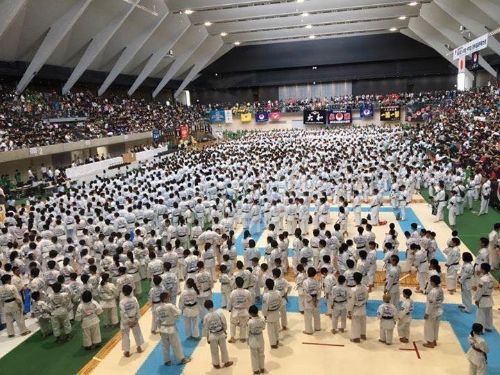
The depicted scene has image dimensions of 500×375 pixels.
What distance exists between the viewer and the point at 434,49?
43781mm

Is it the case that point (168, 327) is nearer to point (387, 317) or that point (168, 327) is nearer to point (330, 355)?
point (330, 355)

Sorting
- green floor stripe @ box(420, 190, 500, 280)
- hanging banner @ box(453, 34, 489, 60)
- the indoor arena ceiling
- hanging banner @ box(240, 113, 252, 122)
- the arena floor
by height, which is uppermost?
the indoor arena ceiling

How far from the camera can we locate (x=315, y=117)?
44.1 meters

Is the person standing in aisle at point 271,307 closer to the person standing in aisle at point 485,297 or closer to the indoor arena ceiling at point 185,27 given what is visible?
the person standing in aisle at point 485,297

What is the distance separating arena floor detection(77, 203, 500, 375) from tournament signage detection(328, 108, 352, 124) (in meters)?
36.7

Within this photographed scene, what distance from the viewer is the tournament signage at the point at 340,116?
4297 cm

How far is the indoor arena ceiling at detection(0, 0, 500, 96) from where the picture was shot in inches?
1005

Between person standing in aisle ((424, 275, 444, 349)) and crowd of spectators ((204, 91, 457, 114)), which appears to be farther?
crowd of spectators ((204, 91, 457, 114))

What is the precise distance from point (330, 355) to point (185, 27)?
34585 mm

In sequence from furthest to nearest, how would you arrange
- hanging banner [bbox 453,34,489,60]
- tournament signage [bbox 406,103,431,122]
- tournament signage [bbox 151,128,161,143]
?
tournament signage [bbox 406,103,431,122] → tournament signage [bbox 151,128,161,143] → hanging banner [bbox 453,34,489,60]

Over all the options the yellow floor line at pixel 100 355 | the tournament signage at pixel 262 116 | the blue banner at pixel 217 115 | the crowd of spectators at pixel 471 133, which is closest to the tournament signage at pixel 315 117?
the tournament signage at pixel 262 116

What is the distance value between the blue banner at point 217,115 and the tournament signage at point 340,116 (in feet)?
40.2

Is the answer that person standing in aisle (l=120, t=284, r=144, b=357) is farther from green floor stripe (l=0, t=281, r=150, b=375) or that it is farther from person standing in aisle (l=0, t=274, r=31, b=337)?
person standing in aisle (l=0, t=274, r=31, b=337)

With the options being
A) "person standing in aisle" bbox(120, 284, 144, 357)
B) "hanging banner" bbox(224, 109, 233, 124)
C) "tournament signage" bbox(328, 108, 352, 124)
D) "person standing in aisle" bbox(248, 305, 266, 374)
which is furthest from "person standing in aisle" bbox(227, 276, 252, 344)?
"hanging banner" bbox(224, 109, 233, 124)
